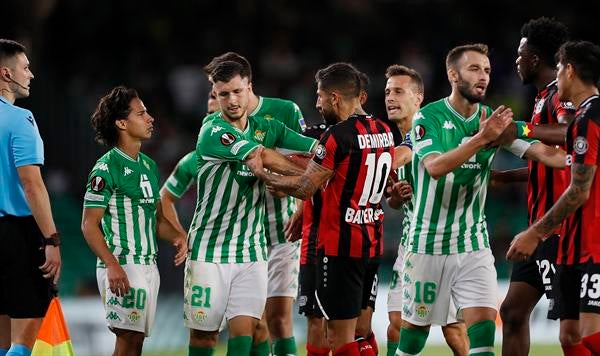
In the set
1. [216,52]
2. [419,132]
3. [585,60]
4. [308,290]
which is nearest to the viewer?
[585,60]

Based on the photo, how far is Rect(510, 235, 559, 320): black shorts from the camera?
7957 mm

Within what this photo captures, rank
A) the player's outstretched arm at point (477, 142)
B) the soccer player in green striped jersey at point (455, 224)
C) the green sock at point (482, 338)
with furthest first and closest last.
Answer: the soccer player in green striped jersey at point (455, 224)
the green sock at point (482, 338)
the player's outstretched arm at point (477, 142)

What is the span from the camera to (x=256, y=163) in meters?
7.72

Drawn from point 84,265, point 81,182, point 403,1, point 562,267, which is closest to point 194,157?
point 562,267

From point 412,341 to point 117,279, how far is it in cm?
214

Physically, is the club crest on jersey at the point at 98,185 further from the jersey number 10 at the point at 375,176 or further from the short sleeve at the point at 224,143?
the jersey number 10 at the point at 375,176

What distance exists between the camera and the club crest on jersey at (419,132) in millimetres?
7762

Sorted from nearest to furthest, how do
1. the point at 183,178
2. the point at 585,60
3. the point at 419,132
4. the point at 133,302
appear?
1. the point at 585,60
2. the point at 419,132
3. the point at 133,302
4. the point at 183,178

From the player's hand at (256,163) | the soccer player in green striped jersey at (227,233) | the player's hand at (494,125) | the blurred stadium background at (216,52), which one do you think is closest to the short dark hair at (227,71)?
the soccer player in green striped jersey at (227,233)

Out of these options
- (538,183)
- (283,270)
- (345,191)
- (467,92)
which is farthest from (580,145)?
(283,270)

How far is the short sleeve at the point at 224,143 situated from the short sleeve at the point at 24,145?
3.80 ft

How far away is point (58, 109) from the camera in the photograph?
15.7 m

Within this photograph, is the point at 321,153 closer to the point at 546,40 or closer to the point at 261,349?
the point at 261,349

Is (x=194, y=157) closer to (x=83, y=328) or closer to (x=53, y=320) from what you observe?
(x=53, y=320)
